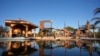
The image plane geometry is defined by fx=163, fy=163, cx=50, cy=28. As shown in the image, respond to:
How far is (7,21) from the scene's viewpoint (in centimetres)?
2850

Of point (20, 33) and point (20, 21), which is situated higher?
point (20, 21)

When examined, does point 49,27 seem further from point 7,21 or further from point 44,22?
point 7,21

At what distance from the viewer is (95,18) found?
84.0ft

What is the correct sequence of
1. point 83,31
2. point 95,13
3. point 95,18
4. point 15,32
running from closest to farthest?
point 95,13 → point 95,18 → point 15,32 → point 83,31

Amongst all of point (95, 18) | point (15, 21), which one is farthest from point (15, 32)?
point (95, 18)

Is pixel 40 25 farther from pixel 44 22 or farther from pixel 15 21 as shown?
pixel 15 21

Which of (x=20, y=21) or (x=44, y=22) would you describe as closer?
(x=20, y=21)

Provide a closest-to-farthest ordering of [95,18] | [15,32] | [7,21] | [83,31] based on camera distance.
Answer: [95,18]
[7,21]
[15,32]
[83,31]

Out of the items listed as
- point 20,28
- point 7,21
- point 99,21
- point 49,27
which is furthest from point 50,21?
point 99,21

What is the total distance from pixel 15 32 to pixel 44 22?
21.5 ft

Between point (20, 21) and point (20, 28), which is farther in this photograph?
point (20, 28)

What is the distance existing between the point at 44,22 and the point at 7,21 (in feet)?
31.2

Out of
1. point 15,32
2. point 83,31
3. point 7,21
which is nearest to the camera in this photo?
point 7,21

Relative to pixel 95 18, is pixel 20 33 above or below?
below
